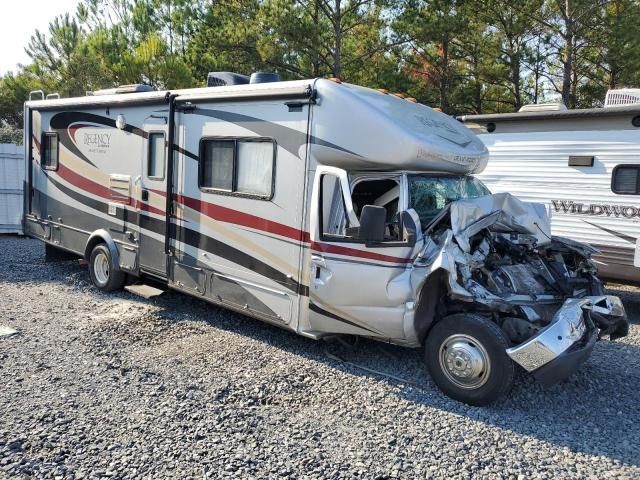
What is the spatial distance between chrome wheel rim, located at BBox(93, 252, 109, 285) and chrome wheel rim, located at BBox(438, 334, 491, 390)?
4.98 m

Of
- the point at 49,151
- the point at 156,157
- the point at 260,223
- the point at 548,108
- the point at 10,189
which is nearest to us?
the point at 260,223

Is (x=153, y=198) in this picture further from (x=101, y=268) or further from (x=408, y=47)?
(x=408, y=47)

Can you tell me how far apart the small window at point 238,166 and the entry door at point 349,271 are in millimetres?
689

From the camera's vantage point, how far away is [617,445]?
4.23 metres


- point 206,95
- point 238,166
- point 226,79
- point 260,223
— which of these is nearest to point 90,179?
point 226,79

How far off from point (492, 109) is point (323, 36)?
7437 millimetres

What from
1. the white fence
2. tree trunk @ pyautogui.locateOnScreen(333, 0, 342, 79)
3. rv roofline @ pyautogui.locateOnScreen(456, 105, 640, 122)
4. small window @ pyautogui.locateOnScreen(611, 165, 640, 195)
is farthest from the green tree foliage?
small window @ pyautogui.locateOnScreen(611, 165, 640, 195)

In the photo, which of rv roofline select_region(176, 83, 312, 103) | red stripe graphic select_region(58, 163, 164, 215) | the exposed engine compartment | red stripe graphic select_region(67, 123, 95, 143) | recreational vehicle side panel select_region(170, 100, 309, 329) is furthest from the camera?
red stripe graphic select_region(67, 123, 95, 143)

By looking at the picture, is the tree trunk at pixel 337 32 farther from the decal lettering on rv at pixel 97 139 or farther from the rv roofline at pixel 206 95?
the decal lettering on rv at pixel 97 139

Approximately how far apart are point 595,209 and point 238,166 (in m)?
4.98

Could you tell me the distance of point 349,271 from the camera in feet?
17.3

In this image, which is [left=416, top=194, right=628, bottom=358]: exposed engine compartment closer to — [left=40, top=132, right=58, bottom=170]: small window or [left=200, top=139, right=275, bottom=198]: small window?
[left=200, top=139, right=275, bottom=198]: small window

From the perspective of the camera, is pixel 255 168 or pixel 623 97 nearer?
pixel 255 168

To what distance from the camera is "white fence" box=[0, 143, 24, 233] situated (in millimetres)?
13594
